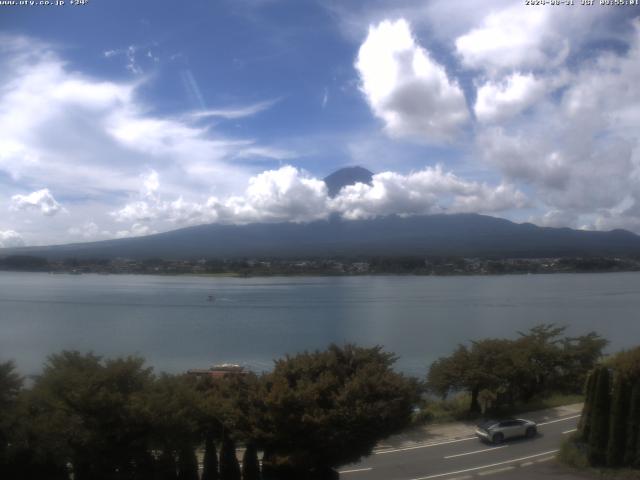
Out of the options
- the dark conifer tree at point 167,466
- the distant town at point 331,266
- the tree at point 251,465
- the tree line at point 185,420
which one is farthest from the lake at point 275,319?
the dark conifer tree at point 167,466

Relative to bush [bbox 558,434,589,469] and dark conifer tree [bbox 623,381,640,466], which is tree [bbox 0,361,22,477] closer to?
bush [bbox 558,434,589,469]

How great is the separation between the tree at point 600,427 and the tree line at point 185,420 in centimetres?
280

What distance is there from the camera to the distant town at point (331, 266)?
7813cm

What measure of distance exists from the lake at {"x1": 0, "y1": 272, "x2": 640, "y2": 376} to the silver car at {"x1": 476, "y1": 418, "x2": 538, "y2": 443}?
10.8 m

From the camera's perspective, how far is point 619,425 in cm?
890

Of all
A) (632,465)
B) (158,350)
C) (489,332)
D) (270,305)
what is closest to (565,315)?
(489,332)

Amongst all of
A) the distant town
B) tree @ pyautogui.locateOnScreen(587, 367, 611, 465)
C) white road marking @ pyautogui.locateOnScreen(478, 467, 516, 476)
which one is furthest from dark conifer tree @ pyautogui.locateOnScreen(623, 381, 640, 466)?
the distant town

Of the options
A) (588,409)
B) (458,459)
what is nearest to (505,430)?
(458,459)

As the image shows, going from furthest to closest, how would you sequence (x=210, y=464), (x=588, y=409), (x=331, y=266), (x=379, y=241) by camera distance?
(x=379, y=241) → (x=331, y=266) → (x=588, y=409) → (x=210, y=464)

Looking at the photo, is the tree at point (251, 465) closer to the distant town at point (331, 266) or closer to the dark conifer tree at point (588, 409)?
the dark conifer tree at point (588, 409)

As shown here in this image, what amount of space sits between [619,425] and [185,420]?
611 cm

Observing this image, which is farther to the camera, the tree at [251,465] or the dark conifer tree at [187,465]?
the tree at [251,465]

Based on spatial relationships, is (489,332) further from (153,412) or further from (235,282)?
(235,282)

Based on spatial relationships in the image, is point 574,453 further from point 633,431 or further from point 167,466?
point 167,466
